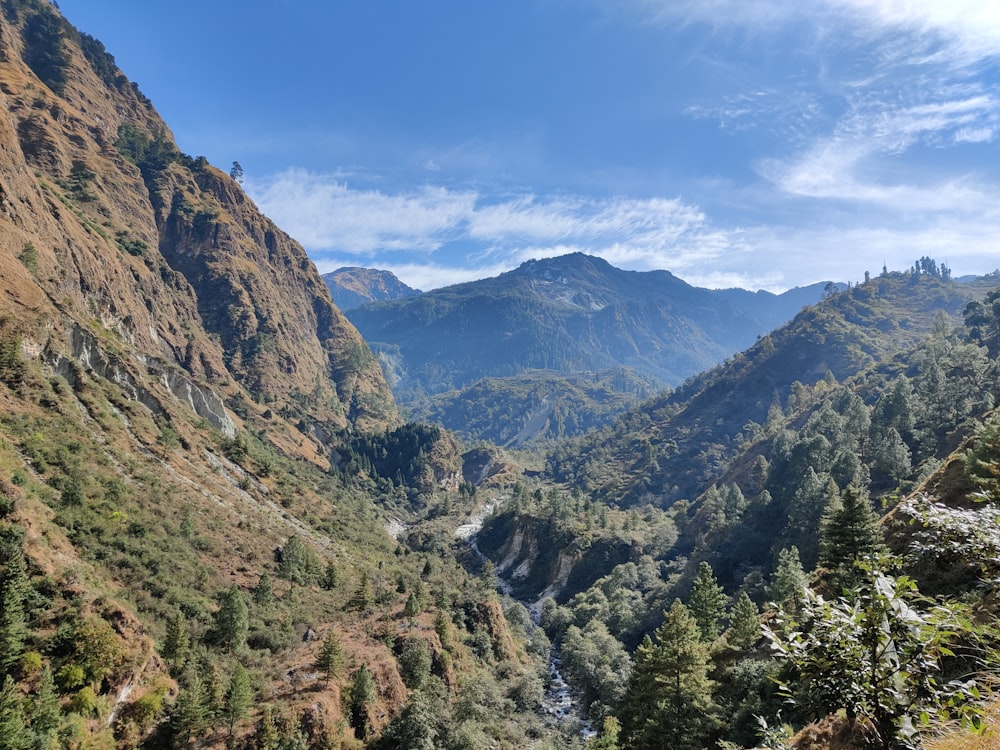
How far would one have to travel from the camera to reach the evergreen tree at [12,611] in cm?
3073

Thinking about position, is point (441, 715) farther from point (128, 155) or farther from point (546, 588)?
point (128, 155)

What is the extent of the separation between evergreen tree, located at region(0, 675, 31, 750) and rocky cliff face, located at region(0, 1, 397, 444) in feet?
156

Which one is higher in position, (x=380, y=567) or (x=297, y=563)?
(x=297, y=563)

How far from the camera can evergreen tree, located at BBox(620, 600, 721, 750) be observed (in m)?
33.8

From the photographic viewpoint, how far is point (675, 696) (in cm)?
3494

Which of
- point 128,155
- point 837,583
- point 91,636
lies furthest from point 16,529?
point 128,155

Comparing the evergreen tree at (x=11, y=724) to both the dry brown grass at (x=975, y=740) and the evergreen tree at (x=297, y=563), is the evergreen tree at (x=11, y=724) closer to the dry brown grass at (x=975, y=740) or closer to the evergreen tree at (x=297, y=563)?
the evergreen tree at (x=297, y=563)

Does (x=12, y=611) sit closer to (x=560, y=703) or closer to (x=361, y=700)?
(x=361, y=700)

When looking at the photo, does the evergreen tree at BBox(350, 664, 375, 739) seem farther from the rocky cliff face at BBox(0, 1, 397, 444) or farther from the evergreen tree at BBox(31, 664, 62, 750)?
the rocky cliff face at BBox(0, 1, 397, 444)

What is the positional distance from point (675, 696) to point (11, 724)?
120ft

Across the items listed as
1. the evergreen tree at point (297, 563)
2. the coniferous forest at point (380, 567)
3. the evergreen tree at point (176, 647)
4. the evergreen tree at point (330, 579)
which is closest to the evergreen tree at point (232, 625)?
the coniferous forest at point (380, 567)

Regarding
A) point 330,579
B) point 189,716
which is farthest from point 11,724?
point 330,579

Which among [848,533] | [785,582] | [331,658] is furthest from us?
[785,582]

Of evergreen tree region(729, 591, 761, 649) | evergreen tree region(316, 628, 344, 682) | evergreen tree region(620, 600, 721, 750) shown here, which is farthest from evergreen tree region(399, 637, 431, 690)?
evergreen tree region(729, 591, 761, 649)
